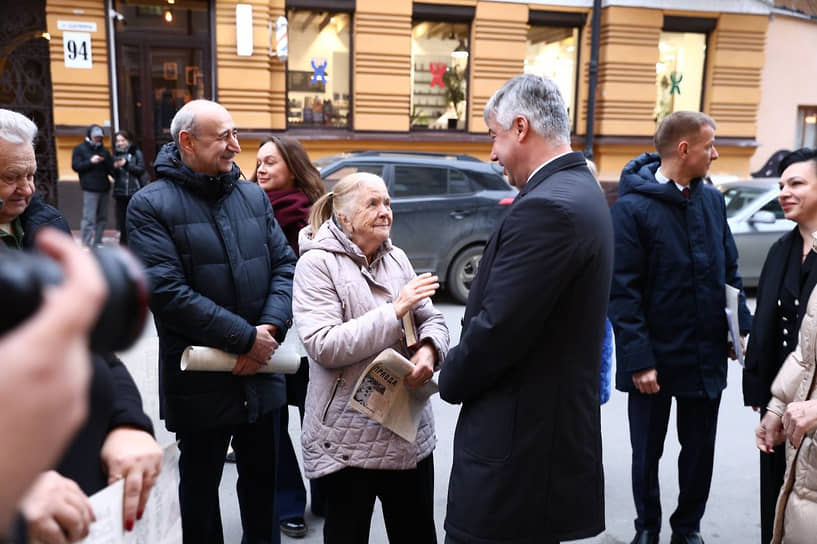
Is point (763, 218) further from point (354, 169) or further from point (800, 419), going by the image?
point (800, 419)

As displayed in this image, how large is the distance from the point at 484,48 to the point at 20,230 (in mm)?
12582

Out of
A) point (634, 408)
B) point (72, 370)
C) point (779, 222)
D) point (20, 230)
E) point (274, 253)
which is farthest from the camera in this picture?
point (779, 222)

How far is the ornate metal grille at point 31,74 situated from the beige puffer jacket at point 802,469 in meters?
12.1

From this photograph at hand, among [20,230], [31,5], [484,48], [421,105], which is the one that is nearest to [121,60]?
[31,5]

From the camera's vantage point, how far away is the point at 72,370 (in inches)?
23.3

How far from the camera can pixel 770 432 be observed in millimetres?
2580

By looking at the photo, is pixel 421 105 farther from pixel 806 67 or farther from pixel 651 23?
pixel 806 67

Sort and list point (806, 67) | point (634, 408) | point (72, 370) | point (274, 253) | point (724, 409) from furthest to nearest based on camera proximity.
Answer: point (806, 67) → point (724, 409) → point (634, 408) → point (274, 253) → point (72, 370)

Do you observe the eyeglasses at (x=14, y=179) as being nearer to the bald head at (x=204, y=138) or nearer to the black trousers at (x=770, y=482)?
the bald head at (x=204, y=138)

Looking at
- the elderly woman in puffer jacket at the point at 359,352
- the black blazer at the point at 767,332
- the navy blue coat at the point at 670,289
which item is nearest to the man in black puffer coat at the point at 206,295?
the elderly woman in puffer jacket at the point at 359,352

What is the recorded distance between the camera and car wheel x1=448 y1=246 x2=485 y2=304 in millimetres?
8023

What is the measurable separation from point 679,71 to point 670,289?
534 inches

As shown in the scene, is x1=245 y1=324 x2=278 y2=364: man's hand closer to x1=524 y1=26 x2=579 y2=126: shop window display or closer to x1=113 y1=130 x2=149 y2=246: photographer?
x1=113 y1=130 x2=149 y2=246: photographer

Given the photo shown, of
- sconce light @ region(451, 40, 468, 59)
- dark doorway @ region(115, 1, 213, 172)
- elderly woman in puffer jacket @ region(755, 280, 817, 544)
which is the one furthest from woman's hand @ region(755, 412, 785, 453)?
sconce light @ region(451, 40, 468, 59)
